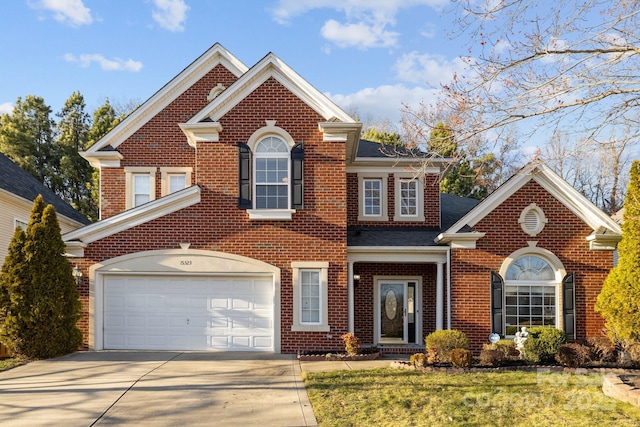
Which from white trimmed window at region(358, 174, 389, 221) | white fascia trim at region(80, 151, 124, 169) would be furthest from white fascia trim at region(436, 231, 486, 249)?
white fascia trim at region(80, 151, 124, 169)

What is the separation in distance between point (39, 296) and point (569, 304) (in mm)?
13552

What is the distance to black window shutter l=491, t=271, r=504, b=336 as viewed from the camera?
15.3m

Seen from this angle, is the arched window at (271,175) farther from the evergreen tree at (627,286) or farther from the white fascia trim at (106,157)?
the evergreen tree at (627,286)

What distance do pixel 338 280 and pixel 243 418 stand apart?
6758 millimetres

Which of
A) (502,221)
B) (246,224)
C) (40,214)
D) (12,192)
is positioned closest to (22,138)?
(12,192)

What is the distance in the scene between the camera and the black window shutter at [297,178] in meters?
15.1

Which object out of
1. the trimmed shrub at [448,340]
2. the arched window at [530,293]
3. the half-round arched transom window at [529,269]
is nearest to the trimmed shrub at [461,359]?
the trimmed shrub at [448,340]

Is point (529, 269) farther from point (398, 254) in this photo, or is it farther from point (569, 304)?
point (398, 254)

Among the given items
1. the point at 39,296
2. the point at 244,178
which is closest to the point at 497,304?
the point at 244,178

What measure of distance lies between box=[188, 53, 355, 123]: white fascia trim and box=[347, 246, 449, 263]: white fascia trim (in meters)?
3.62

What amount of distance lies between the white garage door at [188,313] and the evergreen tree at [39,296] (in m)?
1.14

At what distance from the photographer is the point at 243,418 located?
8.76m

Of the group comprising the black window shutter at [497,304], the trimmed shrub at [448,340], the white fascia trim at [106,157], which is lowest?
the trimmed shrub at [448,340]

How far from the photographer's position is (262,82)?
50.6 feet
